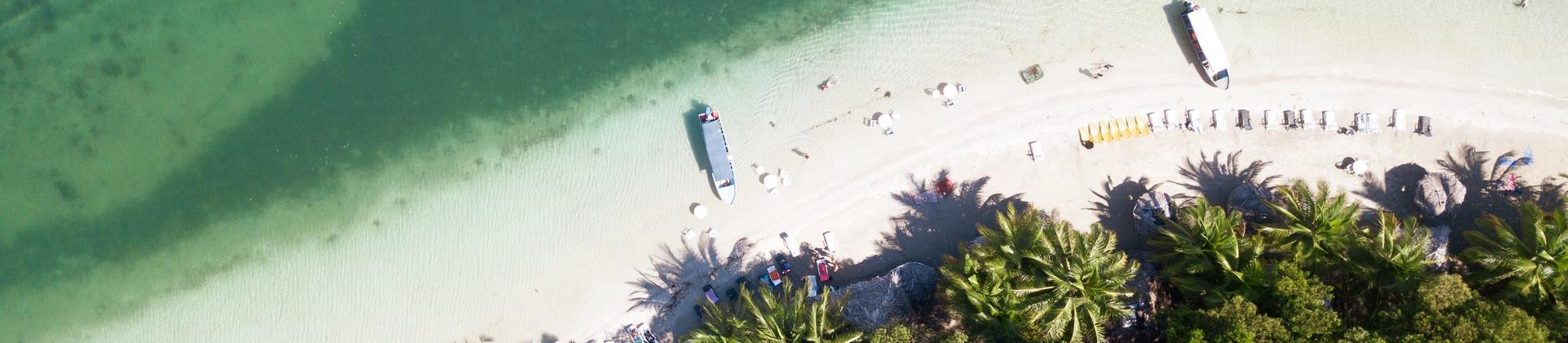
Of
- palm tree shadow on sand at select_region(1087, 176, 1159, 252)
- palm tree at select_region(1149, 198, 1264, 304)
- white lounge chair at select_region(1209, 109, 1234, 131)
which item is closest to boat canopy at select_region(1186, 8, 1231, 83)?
white lounge chair at select_region(1209, 109, 1234, 131)

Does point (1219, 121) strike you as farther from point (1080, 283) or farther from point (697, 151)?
point (697, 151)

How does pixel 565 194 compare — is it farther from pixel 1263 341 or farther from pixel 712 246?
pixel 1263 341

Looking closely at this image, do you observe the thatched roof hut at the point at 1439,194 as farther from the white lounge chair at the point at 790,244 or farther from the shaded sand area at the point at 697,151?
the white lounge chair at the point at 790,244

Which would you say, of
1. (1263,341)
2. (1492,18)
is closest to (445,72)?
(1263,341)

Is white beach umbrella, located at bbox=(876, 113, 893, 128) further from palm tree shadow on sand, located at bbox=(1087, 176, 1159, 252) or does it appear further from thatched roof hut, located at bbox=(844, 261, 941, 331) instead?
palm tree shadow on sand, located at bbox=(1087, 176, 1159, 252)

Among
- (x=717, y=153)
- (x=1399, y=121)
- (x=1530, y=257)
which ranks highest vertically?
(x=717, y=153)

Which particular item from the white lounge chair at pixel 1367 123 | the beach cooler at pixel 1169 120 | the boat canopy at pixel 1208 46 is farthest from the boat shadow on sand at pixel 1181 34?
the white lounge chair at pixel 1367 123

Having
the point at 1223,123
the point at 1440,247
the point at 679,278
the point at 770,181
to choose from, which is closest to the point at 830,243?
the point at 770,181
